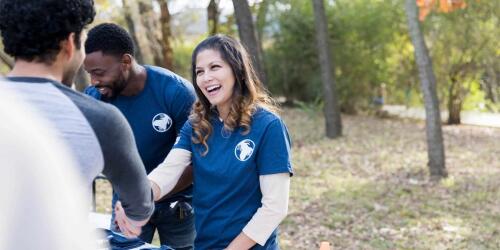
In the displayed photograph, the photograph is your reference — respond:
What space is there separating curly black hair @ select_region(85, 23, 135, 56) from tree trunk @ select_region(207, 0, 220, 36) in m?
14.7

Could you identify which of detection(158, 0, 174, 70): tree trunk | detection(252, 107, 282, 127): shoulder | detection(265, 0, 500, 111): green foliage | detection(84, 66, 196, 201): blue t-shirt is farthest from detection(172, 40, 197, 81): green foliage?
detection(252, 107, 282, 127): shoulder

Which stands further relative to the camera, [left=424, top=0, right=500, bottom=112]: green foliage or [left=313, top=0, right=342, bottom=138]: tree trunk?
[left=424, top=0, right=500, bottom=112]: green foliage

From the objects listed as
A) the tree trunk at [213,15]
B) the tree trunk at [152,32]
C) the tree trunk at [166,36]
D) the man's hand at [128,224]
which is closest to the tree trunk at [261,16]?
the tree trunk at [213,15]

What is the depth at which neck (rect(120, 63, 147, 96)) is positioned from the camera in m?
2.95

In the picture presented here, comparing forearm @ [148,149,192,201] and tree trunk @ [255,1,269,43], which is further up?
tree trunk @ [255,1,269,43]

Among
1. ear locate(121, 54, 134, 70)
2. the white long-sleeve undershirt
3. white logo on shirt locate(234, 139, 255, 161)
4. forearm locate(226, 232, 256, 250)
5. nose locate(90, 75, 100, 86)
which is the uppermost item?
ear locate(121, 54, 134, 70)

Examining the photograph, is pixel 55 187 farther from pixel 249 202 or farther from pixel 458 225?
pixel 458 225

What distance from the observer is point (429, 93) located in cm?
854

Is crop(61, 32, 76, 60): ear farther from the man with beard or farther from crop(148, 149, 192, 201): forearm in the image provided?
the man with beard

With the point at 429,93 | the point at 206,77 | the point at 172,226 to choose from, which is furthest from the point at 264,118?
the point at 429,93

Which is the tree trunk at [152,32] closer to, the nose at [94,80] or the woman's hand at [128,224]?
the nose at [94,80]

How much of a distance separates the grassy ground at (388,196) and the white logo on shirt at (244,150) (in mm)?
3692

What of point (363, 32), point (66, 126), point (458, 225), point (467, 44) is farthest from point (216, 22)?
point (66, 126)

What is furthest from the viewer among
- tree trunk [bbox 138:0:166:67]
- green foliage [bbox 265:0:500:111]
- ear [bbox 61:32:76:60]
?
green foliage [bbox 265:0:500:111]
